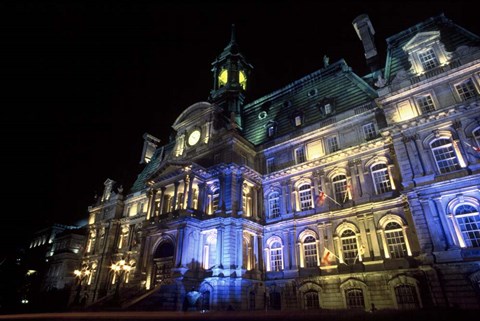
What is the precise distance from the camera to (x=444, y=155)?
19344 mm

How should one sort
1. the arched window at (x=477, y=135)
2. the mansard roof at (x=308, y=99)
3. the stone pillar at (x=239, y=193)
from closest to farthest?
the arched window at (x=477, y=135) < the stone pillar at (x=239, y=193) < the mansard roof at (x=308, y=99)

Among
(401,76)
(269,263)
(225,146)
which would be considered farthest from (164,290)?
(401,76)

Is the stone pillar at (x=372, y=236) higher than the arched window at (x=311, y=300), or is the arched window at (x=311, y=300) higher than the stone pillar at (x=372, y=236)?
the stone pillar at (x=372, y=236)

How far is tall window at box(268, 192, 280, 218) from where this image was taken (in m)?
28.2

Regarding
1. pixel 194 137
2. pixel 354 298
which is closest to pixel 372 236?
pixel 354 298

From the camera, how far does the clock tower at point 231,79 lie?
39625 millimetres

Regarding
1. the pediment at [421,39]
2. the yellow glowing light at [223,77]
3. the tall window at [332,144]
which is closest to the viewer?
the pediment at [421,39]

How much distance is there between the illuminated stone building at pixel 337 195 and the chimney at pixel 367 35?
171 millimetres

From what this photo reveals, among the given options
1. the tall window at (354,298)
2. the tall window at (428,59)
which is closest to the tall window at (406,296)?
the tall window at (354,298)

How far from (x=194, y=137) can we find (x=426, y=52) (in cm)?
2491

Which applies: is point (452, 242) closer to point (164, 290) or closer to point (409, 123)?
point (409, 123)

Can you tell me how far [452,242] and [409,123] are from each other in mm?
8879

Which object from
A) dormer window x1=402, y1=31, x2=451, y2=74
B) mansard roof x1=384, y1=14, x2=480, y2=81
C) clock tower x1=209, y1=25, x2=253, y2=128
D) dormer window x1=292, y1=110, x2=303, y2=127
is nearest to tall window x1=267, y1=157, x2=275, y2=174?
dormer window x1=292, y1=110, x2=303, y2=127

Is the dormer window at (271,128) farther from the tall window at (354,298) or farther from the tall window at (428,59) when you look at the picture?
the tall window at (354,298)
